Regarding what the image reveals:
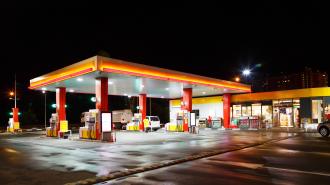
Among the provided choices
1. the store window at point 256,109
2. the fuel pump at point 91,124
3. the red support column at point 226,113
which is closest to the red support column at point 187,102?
the red support column at point 226,113

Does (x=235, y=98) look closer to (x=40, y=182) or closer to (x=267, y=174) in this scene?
(x=267, y=174)

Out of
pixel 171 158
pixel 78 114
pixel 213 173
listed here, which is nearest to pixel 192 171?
pixel 213 173

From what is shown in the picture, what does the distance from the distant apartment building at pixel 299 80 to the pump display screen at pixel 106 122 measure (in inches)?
1460

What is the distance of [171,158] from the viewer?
12945mm

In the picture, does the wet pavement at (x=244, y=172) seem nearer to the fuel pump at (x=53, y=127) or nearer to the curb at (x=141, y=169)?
the curb at (x=141, y=169)

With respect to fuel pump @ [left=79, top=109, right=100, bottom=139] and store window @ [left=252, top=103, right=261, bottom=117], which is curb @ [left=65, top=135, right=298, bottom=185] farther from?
store window @ [left=252, top=103, right=261, bottom=117]

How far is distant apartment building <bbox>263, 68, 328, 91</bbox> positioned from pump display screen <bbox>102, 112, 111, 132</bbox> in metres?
37.1

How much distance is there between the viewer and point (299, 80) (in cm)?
6084

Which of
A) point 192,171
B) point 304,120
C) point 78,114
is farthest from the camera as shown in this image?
point 78,114

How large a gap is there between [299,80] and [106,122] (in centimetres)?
4926

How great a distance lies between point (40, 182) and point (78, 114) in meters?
61.4

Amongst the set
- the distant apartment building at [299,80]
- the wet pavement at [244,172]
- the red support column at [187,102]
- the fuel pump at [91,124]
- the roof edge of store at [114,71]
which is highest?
the distant apartment building at [299,80]

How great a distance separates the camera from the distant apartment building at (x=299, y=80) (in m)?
53.2

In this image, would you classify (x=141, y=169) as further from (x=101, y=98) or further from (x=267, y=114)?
(x=267, y=114)
